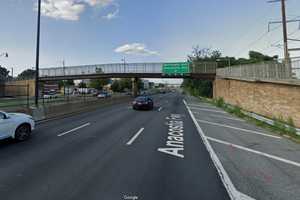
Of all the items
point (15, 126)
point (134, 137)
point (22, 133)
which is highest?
point (15, 126)

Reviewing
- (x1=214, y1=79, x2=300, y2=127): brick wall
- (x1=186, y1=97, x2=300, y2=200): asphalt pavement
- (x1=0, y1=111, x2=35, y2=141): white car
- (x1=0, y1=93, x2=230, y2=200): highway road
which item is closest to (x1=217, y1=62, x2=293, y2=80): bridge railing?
(x1=214, y1=79, x2=300, y2=127): brick wall

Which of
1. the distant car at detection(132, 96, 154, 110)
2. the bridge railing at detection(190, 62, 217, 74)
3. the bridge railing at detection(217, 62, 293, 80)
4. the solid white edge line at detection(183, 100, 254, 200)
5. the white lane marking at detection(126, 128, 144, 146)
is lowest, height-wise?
the solid white edge line at detection(183, 100, 254, 200)

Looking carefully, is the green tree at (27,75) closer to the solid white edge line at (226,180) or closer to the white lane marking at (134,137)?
the white lane marking at (134,137)

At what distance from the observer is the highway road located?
160 inches

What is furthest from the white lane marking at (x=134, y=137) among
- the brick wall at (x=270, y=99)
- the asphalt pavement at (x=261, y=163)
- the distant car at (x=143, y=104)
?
the distant car at (x=143, y=104)

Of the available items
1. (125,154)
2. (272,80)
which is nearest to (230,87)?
(272,80)

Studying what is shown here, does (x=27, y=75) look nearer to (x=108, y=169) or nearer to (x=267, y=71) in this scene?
(x=267, y=71)

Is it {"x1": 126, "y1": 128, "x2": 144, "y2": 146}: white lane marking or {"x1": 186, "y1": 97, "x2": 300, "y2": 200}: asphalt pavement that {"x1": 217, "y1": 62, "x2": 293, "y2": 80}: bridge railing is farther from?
{"x1": 126, "y1": 128, "x2": 144, "y2": 146}: white lane marking

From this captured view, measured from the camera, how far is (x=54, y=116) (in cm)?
1536

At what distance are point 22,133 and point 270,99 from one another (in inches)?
544

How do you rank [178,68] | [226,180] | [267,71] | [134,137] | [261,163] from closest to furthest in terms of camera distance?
[226,180] < [261,163] < [134,137] < [267,71] < [178,68]

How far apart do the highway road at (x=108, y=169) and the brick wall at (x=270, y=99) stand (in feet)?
18.6

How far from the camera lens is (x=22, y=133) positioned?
26.9 ft

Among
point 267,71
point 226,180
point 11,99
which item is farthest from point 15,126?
point 11,99
